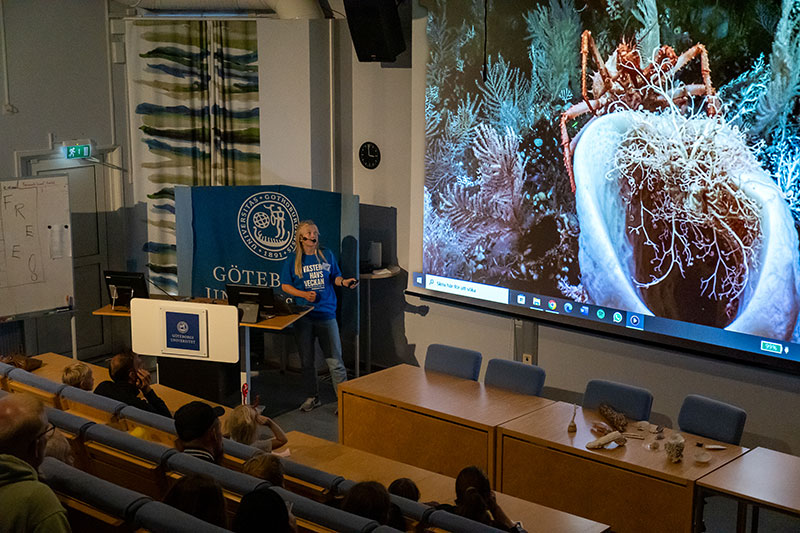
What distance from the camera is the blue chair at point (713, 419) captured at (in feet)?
17.2

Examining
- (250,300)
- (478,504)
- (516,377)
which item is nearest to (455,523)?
(478,504)

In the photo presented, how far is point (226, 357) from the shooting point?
662 cm

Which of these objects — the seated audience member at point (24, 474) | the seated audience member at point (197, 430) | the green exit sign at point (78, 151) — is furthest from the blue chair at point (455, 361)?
the green exit sign at point (78, 151)

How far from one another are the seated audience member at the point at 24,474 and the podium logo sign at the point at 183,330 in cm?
344

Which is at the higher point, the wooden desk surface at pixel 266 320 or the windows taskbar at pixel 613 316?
the windows taskbar at pixel 613 316

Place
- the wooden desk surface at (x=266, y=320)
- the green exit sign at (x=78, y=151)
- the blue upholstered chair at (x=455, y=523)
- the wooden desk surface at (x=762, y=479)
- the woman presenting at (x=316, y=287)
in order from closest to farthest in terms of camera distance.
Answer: the blue upholstered chair at (x=455, y=523), the wooden desk surface at (x=762, y=479), the wooden desk surface at (x=266, y=320), the woman presenting at (x=316, y=287), the green exit sign at (x=78, y=151)

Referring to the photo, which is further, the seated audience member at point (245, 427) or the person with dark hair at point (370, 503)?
the seated audience member at point (245, 427)

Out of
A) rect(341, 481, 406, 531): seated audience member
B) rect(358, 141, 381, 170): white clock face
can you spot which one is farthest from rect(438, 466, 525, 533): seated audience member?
rect(358, 141, 381, 170): white clock face

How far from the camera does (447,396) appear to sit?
6020 millimetres

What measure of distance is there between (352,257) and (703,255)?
10.1ft

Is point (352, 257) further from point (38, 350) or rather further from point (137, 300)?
point (38, 350)

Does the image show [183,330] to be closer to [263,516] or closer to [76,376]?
[76,376]

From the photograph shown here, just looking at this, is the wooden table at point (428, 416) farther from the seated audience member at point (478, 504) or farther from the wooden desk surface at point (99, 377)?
the seated audience member at point (478, 504)

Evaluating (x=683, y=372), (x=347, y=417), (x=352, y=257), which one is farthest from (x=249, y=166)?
(x=683, y=372)
